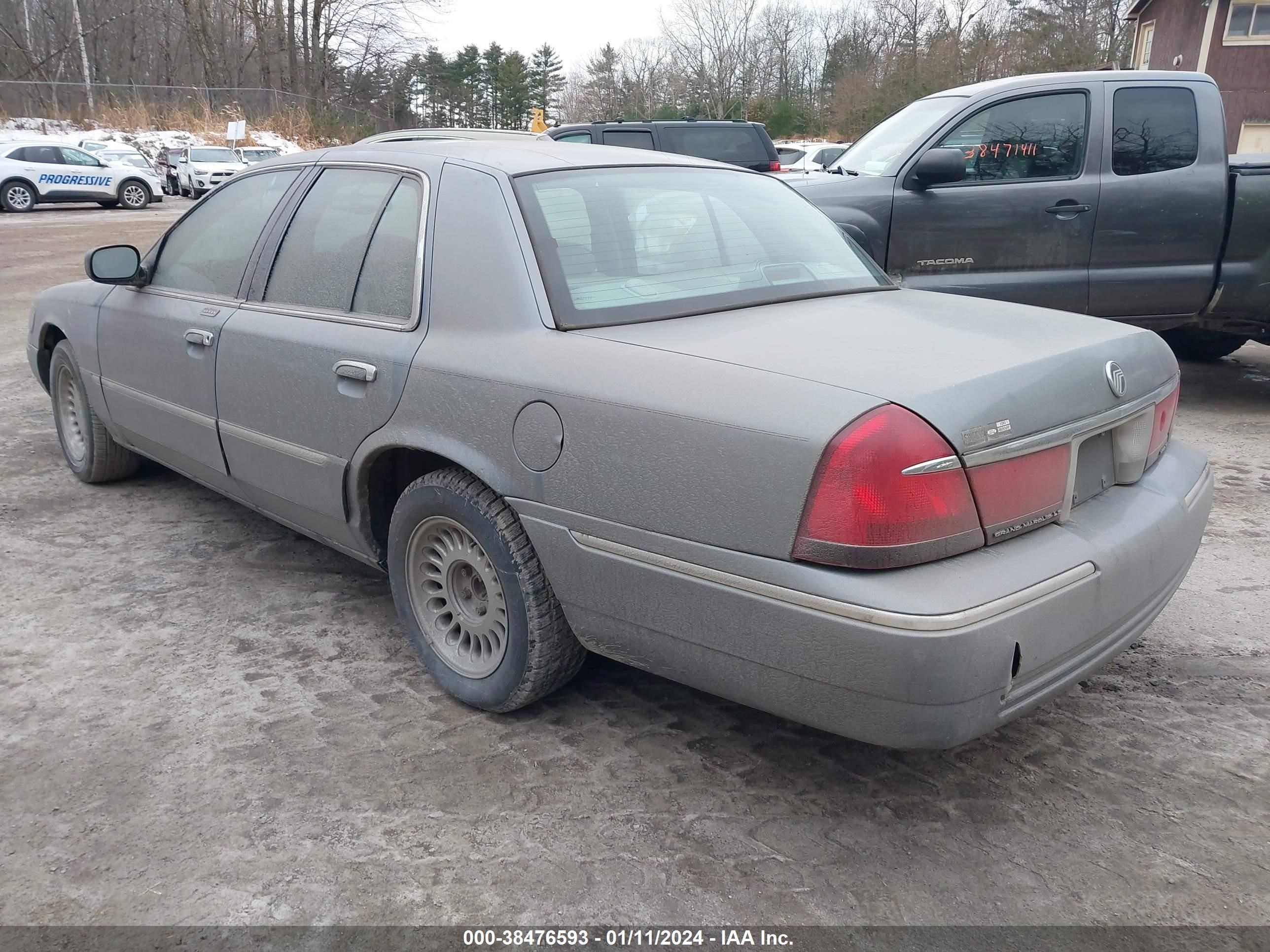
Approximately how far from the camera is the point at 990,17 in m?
48.5

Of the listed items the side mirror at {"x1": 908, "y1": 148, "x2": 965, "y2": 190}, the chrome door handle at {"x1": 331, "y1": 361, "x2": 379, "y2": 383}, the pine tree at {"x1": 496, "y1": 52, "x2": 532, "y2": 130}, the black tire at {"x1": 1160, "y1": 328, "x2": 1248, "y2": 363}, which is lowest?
the black tire at {"x1": 1160, "y1": 328, "x2": 1248, "y2": 363}

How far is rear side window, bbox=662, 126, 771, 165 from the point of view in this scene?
42.5 feet

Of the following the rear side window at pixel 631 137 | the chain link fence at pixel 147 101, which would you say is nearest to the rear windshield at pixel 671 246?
the rear side window at pixel 631 137

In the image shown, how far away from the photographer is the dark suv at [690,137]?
1230 cm

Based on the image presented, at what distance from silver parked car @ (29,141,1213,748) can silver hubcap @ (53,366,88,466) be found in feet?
4.89

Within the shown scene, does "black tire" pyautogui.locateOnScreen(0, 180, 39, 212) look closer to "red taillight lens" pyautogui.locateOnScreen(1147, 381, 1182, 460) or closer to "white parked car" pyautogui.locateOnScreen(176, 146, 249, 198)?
"white parked car" pyautogui.locateOnScreen(176, 146, 249, 198)

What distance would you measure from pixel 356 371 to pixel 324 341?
0.24 metres

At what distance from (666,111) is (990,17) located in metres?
17.0

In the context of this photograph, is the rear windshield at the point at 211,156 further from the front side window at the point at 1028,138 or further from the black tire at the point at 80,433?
the front side window at the point at 1028,138

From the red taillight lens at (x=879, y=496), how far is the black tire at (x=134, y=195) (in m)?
27.4

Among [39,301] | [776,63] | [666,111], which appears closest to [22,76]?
[666,111]

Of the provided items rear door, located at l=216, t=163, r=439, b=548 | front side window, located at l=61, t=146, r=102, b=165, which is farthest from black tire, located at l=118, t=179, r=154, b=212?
rear door, located at l=216, t=163, r=439, b=548

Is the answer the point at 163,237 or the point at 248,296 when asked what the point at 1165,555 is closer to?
the point at 248,296

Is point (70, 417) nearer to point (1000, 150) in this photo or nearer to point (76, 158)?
point (1000, 150)
